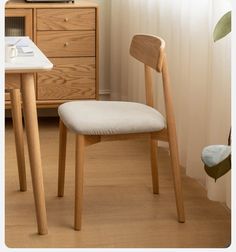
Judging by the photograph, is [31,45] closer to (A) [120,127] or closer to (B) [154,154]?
(A) [120,127]

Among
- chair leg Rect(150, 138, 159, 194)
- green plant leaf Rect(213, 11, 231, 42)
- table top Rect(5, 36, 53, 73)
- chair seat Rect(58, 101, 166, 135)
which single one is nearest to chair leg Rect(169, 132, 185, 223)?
chair seat Rect(58, 101, 166, 135)

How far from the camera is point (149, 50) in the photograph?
298 centimetres

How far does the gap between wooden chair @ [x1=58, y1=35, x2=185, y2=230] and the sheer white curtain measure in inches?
10.8

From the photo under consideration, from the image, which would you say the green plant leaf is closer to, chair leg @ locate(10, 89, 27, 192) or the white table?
the white table

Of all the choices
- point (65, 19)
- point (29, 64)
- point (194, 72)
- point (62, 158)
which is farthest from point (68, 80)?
point (29, 64)

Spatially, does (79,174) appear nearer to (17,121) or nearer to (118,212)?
(118,212)

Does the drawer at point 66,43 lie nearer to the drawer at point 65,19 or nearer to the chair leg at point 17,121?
the drawer at point 65,19

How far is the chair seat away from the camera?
282 cm

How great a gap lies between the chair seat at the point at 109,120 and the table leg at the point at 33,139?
163mm

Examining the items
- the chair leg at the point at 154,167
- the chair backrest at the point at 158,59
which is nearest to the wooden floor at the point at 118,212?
the chair leg at the point at 154,167

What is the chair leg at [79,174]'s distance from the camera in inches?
111

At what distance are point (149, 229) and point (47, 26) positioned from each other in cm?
195

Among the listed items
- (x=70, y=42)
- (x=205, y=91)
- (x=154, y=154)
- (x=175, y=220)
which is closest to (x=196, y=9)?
(x=205, y=91)

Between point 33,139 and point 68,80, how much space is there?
6.02ft
